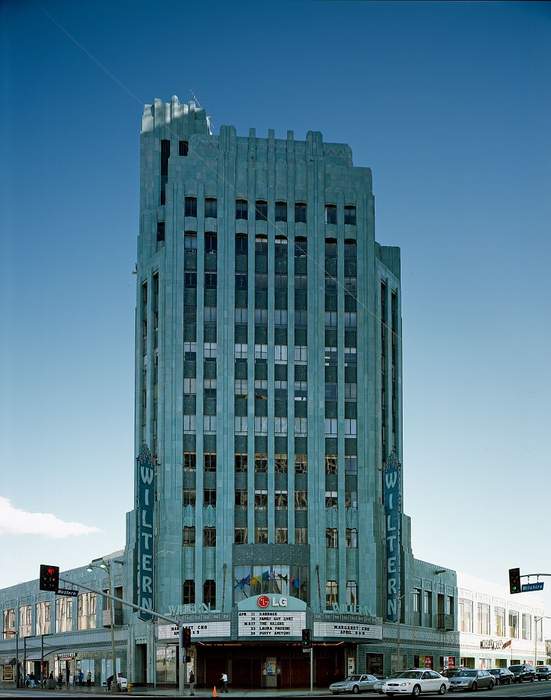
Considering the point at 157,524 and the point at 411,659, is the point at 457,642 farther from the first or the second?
the point at 157,524

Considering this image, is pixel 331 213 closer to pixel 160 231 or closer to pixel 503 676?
pixel 160 231

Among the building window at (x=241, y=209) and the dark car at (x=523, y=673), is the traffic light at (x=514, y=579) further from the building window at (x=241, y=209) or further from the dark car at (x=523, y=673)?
the building window at (x=241, y=209)

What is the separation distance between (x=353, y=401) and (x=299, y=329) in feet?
29.2

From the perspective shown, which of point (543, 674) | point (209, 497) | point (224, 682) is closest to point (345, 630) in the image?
point (224, 682)

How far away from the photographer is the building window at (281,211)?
11262cm

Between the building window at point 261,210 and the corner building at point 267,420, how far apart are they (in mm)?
161

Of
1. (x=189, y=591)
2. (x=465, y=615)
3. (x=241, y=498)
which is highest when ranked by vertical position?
(x=241, y=498)

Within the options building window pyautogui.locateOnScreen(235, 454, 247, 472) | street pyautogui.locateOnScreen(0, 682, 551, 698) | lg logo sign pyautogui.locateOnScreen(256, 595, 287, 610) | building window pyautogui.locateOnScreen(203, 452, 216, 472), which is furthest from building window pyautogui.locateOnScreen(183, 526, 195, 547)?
street pyautogui.locateOnScreen(0, 682, 551, 698)

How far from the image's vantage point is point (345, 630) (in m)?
98.4

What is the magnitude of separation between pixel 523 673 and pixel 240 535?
30465 millimetres

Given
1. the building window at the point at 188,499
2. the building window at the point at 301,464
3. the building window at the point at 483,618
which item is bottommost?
the building window at the point at 483,618

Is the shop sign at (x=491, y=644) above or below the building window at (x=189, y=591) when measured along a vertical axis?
below

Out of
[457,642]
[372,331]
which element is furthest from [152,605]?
[457,642]

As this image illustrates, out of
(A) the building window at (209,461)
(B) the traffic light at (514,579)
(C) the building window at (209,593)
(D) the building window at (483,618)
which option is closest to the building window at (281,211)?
(A) the building window at (209,461)
